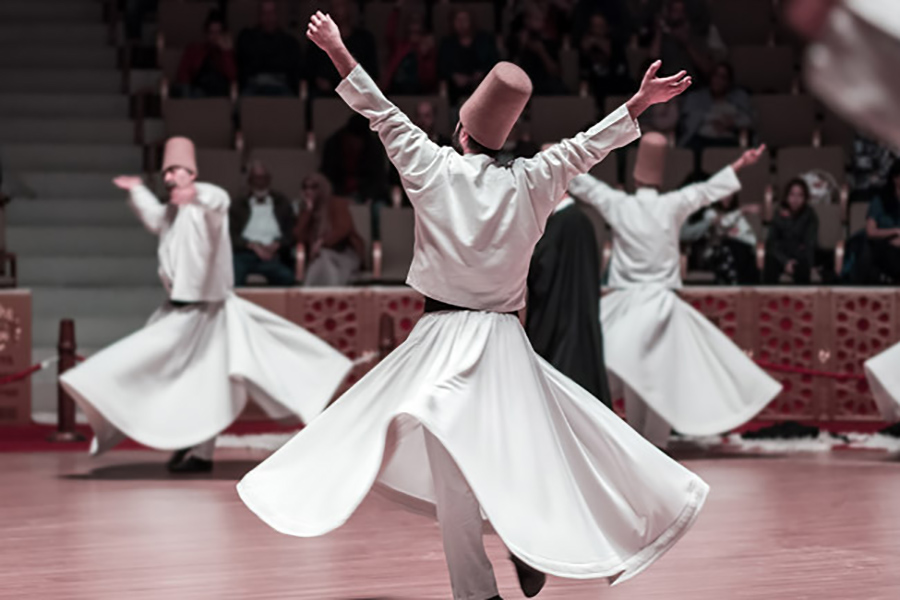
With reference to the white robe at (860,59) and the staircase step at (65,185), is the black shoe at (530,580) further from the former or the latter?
the staircase step at (65,185)

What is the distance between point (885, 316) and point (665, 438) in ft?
7.48

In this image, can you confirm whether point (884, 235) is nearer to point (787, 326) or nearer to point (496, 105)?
point (787, 326)

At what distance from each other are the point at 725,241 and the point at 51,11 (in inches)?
266

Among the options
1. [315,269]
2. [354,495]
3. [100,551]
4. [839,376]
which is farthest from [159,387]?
[839,376]

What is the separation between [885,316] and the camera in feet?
33.7

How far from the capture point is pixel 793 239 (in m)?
11.0

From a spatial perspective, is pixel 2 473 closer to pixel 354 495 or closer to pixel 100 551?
pixel 100 551

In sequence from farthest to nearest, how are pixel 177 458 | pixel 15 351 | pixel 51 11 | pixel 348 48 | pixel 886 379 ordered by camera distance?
pixel 51 11
pixel 348 48
pixel 15 351
pixel 886 379
pixel 177 458

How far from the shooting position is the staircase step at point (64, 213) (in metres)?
12.0

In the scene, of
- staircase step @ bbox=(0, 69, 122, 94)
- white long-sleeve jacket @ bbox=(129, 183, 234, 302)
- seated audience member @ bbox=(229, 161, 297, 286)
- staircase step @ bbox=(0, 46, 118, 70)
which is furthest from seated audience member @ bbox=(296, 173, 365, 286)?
staircase step @ bbox=(0, 46, 118, 70)

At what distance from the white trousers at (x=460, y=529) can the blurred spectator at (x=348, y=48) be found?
27.1 feet

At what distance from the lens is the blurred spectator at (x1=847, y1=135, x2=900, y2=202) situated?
38.2 feet

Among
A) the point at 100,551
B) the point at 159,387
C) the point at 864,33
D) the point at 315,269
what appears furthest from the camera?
the point at 315,269

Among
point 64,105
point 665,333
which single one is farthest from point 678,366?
point 64,105
